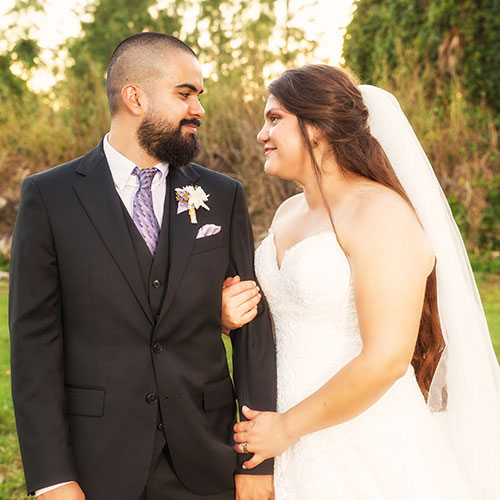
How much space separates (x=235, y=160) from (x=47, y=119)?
3592 millimetres

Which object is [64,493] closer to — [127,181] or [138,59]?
[127,181]

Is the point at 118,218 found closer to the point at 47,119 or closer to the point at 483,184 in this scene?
the point at 483,184

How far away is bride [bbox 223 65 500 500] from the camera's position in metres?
2.11

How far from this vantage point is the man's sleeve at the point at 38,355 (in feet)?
6.89

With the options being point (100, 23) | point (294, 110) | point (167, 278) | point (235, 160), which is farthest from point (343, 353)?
point (100, 23)

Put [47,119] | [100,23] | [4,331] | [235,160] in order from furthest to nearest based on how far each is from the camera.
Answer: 1. [100,23]
2. [47,119]
3. [235,160]
4. [4,331]

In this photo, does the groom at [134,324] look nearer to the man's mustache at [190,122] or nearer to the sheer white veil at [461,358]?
the man's mustache at [190,122]

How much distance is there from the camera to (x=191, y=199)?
235 centimetres

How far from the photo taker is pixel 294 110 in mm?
2438

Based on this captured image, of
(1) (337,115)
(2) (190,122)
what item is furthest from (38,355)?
(1) (337,115)

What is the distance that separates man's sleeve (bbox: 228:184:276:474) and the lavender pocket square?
0.11m

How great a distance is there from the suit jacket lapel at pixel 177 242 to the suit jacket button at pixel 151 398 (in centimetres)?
29

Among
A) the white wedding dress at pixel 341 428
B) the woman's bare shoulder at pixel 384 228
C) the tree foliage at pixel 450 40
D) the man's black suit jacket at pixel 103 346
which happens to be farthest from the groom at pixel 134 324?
the tree foliage at pixel 450 40

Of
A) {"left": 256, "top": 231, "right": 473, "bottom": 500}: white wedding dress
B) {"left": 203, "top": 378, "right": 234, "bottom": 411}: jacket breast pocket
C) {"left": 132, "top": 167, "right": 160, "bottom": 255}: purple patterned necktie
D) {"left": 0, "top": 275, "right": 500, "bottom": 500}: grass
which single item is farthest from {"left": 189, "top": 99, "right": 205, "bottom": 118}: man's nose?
{"left": 0, "top": 275, "right": 500, "bottom": 500}: grass
